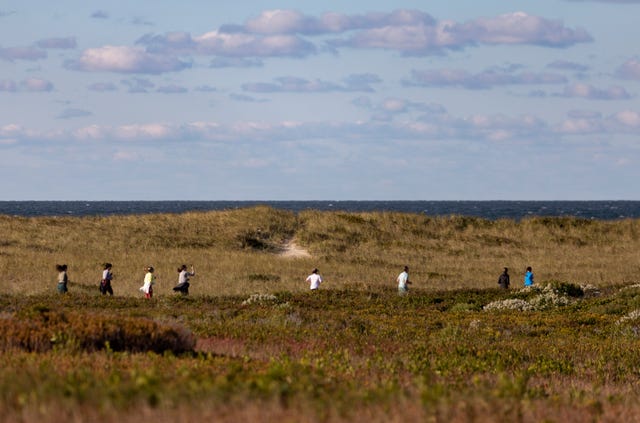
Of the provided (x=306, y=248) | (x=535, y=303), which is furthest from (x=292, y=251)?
(x=535, y=303)

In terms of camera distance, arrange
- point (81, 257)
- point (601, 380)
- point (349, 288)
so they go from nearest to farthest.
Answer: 1. point (601, 380)
2. point (349, 288)
3. point (81, 257)

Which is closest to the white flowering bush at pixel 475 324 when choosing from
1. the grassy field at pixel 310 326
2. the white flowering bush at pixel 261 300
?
the grassy field at pixel 310 326

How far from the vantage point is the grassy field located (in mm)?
8773

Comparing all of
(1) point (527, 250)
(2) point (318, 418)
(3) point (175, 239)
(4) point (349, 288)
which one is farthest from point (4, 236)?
(2) point (318, 418)

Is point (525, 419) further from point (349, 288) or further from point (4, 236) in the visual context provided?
point (4, 236)

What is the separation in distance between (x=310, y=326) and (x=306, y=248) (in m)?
37.8

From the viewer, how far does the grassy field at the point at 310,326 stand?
8.77 m

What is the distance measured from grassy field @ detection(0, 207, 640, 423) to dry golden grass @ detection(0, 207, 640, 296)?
0.67ft

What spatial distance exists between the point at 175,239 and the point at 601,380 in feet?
146

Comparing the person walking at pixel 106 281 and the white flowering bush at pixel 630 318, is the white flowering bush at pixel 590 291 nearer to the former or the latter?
the white flowering bush at pixel 630 318

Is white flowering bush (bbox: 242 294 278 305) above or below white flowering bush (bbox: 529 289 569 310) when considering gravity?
above

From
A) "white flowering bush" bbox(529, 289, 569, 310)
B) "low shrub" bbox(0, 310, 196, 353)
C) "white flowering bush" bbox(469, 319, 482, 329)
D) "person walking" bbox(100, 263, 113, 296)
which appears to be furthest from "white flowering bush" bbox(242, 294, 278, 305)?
"low shrub" bbox(0, 310, 196, 353)

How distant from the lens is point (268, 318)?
79.6 feet

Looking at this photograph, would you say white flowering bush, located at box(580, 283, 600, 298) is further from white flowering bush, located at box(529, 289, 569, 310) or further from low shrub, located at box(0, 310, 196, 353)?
low shrub, located at box(0, 310, 196, 353)
